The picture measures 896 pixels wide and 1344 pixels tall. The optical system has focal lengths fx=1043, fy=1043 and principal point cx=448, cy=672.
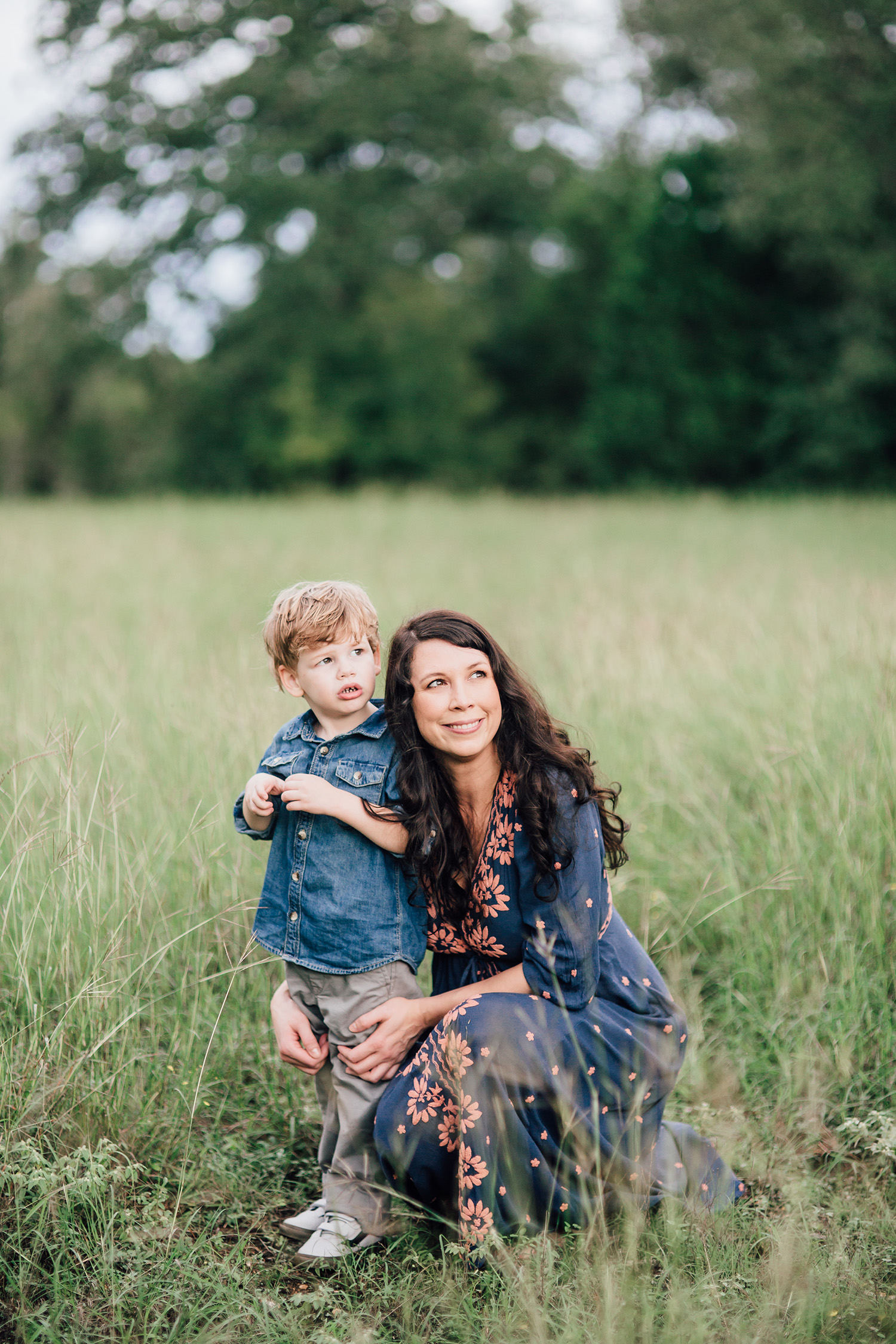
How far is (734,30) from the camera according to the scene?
55.2 feet

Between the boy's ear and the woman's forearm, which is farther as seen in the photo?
the boy's ear

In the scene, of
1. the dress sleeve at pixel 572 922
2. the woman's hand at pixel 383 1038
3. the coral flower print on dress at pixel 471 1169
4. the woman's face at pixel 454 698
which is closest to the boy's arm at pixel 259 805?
the woman's face at pixel 454 698

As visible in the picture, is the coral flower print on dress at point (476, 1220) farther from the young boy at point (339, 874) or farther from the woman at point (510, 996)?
the young boy at point (339, 874)

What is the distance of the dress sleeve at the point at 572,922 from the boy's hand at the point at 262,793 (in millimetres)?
555

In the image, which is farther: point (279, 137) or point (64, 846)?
point (279, 137)

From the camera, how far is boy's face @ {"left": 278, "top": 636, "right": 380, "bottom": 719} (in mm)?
2189

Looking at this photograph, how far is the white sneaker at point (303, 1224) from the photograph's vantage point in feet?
7.34

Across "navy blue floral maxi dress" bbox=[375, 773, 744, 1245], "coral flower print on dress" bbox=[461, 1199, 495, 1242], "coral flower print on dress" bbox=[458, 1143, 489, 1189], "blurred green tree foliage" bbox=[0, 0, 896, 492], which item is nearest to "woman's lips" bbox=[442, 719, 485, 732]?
"navy blue floral maxi dress" bbox=[375, 773, 744, 1245]

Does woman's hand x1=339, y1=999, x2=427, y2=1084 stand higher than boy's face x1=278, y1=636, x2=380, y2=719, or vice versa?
boy's face x1=278, y1=636, x2=380, y2=719

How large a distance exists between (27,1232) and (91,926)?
2.07 ft

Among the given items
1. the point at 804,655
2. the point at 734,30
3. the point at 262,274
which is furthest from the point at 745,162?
the point at 804,655

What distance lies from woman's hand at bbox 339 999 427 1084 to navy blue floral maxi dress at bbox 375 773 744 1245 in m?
0.04

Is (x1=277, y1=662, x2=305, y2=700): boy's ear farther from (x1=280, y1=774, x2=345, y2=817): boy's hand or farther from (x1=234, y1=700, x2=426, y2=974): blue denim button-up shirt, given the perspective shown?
(x1=280, y1=774, x2=345, y2=817): boy's hand

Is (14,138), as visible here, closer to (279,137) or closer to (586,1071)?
(279,137)
